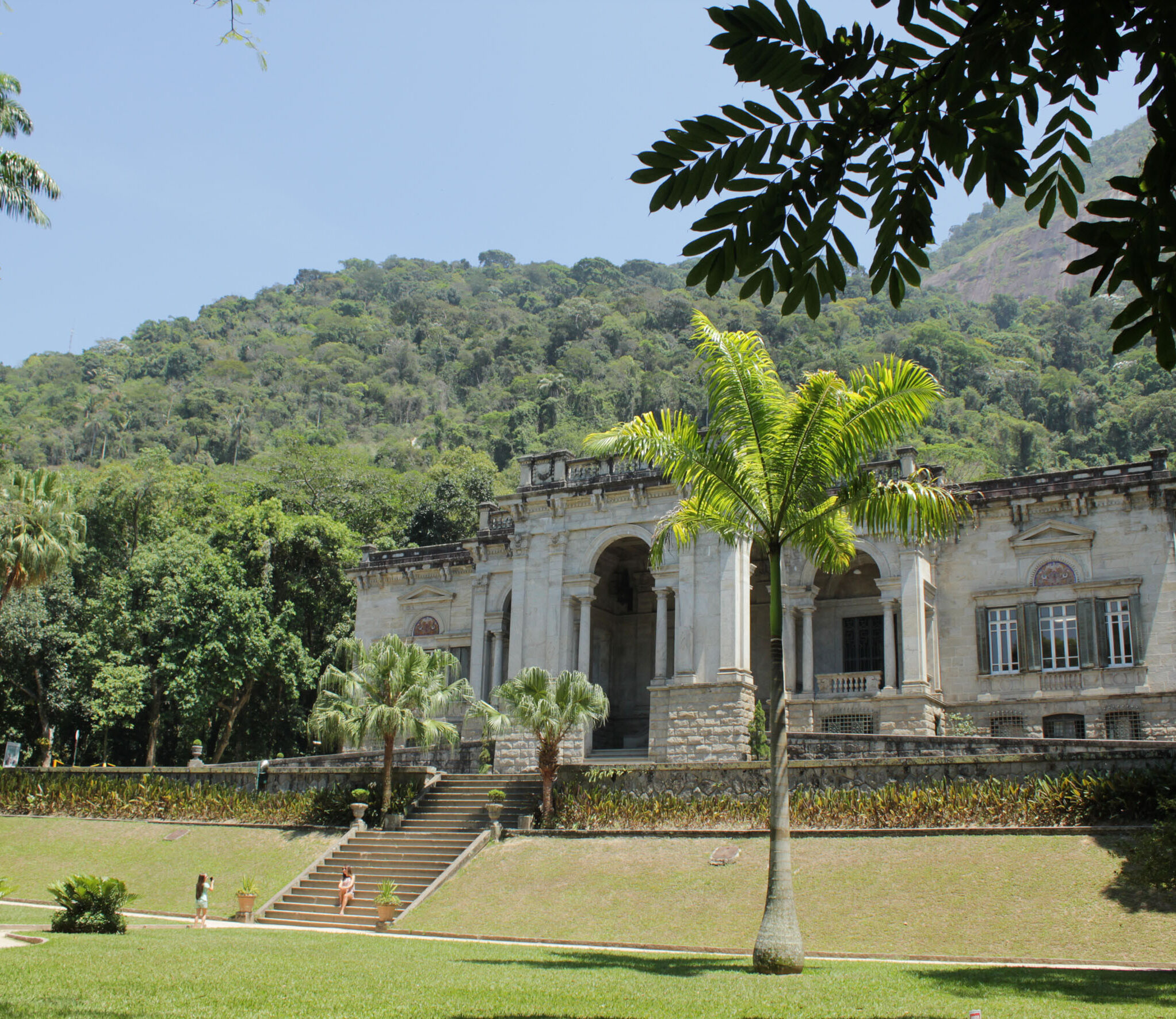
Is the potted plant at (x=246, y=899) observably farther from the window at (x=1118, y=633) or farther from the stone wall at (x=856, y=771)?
the window at (x=1118, y=633)

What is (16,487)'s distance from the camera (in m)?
37.6

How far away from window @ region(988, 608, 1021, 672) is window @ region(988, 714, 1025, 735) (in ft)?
4.37

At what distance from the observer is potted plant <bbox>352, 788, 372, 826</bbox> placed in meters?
29.7

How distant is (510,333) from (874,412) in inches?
4436

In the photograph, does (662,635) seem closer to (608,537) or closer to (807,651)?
(608,537)

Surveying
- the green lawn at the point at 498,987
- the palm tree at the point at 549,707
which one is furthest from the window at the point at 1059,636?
the green lawn at the point at 498,987

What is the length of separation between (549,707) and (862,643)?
503 inches

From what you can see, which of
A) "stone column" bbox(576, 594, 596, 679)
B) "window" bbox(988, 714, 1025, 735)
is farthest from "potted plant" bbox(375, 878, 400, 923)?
"window" bbox(988, 714, 1025, 735)

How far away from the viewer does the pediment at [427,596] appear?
41906 mm

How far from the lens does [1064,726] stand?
31.4 metres

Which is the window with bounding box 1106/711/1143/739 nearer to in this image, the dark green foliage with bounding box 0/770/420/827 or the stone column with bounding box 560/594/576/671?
the stone column with bounding box 560/594/576/671

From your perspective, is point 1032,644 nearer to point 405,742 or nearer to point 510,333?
point 405,742

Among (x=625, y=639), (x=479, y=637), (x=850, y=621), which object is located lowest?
(x=479, y=637)

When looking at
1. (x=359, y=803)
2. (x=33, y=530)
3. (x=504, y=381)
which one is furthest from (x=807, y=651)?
(x=504, y=381)
